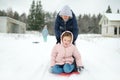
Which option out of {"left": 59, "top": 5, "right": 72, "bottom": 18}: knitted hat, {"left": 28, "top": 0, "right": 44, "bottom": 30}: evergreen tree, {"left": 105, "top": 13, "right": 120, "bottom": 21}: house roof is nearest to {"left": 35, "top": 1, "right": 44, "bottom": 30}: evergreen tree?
{"left": 28, "top": 0, "right": 44, "bottom": 30}: evergreen tree

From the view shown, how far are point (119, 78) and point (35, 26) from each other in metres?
56.0

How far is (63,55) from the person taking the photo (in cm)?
524

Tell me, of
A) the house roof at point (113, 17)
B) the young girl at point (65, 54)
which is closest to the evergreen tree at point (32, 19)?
the house roof at point (113, 17)

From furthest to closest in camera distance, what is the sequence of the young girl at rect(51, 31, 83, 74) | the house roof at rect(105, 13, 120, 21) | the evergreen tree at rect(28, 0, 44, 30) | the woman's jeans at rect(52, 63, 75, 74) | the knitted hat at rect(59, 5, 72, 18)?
1. the evergreen tree at rect(28, 0, 44, 30)
2. the house roof at rect(105, 13, 120, 21)
3. the knitted hat at rect(59, 5, 72, 18)
4. the young girl at rect(51, 31, 83, 74)
5. the woman's jeans at rect(52, 63, 75, 74)

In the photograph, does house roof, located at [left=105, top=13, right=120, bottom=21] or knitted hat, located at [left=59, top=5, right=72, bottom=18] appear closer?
knitted hat, located at [left=59, top=5, right=72, bottom=18]

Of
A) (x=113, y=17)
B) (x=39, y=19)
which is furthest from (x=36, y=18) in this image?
(x=113, y=17)

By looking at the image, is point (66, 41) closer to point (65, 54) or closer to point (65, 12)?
point (65, 54)

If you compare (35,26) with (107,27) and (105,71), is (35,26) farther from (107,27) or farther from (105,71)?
(105,71)

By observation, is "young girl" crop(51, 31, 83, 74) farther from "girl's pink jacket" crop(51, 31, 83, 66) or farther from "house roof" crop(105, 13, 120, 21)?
"house roof" crop(105, 13, 120, 21)

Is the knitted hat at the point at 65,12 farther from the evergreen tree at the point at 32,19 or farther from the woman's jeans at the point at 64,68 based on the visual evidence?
the evergreen tree at the point at 32,19

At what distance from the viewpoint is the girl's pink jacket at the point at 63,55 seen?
523 centimetres

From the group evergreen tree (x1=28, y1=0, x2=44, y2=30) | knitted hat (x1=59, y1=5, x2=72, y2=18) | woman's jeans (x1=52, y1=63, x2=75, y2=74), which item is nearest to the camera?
woman's jeans (x1=52, y1=63, x2=75, y2=74)

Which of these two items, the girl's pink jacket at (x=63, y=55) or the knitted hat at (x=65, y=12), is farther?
the knitted hat at (x=65, y=12)

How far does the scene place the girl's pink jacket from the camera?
5.23 meters
